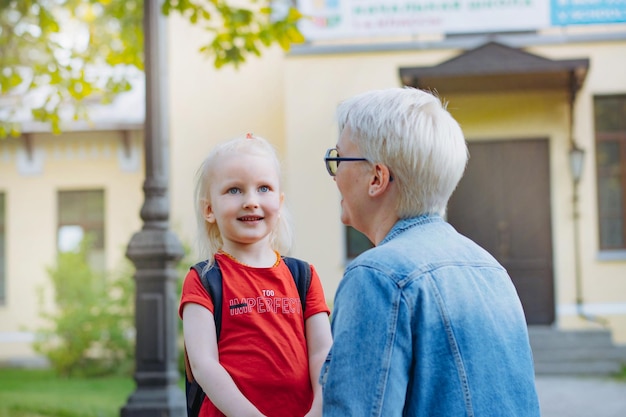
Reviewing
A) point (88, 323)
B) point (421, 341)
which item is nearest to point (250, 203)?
point (421, 341)

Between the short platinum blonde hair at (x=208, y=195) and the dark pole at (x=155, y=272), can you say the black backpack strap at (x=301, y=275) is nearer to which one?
the short platinum blonde hair at (x=208, y=195)

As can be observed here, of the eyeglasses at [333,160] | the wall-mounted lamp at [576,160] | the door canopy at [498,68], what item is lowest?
the eyeglasses at [333,160]

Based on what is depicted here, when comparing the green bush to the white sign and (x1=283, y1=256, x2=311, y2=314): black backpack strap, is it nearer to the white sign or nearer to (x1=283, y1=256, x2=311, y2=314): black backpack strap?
the white sign

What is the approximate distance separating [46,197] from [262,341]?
15609mm

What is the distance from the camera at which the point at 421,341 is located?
1688 millimetres

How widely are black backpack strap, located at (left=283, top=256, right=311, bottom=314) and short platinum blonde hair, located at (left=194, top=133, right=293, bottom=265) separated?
0.11 meters

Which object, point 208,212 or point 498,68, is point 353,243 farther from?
point 208,212

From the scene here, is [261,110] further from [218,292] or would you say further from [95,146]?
[218,292]

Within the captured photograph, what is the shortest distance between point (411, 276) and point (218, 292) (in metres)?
0.86

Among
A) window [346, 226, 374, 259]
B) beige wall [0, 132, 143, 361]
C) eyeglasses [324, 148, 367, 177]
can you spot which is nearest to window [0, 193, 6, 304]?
beige wall [0, 132, 143, 361]

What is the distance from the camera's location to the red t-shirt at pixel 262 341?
2383 mm

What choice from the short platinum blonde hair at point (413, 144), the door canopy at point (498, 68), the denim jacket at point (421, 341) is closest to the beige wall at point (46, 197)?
the door canopy at point (498, 68)

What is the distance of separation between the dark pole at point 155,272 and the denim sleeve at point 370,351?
5.38m

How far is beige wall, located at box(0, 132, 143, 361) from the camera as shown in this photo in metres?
17.0
